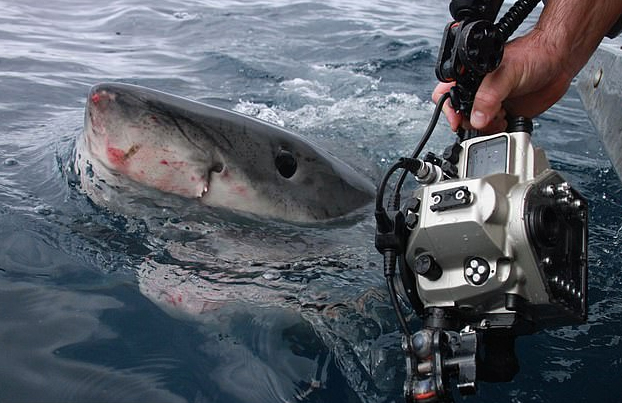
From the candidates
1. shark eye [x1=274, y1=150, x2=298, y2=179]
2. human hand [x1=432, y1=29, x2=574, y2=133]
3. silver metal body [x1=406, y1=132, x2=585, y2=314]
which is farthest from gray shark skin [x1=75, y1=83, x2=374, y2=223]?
silver metal body [x1=406, y1=132, x2=585, y2=314]

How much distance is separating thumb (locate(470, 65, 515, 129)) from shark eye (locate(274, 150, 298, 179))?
75 centimetres

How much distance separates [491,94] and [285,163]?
80 centimetres

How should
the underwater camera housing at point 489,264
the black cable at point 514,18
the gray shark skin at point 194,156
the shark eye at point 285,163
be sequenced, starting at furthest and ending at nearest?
the shark eye at point 285,163, the gray shark skin at point 194,156, the black cable at point 514,18, the underwater camera housing at point 489,264

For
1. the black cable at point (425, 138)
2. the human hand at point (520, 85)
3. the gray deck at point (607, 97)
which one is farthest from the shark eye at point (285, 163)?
the gray deck at point (607, 97)

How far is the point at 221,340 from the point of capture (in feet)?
5.69

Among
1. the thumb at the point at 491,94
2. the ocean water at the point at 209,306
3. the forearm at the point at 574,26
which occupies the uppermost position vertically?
the forearm at the point at 574,26

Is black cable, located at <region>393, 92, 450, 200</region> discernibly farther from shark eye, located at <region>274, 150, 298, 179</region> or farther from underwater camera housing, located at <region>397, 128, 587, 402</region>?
shark eye, located at <region>274, 150, 298, 179</region>

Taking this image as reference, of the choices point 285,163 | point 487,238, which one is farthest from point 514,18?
point 285,163

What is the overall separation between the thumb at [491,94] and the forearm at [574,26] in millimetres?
222

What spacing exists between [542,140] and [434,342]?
10.7 ft

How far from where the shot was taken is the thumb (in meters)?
1.59

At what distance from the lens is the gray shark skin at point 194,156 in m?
1.93

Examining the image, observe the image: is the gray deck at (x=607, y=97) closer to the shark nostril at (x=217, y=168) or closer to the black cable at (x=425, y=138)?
the black cable at (x=425, y=138)

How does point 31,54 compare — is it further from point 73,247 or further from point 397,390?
point 397,390
